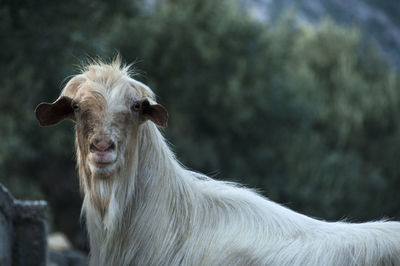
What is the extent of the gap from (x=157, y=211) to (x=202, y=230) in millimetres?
432

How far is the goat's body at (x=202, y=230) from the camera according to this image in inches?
167

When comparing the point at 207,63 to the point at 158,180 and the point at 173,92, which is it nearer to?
the point at 173,92

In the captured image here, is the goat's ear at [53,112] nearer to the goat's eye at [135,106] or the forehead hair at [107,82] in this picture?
the forehead hair at [107,82]

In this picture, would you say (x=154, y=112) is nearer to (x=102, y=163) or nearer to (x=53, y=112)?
(x=102, y=163)

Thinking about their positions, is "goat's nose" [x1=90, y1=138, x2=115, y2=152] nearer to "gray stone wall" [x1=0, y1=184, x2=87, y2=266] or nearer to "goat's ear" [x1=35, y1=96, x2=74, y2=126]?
"goat's ear" [x1=35, y1=96, x2=74, y2=126]

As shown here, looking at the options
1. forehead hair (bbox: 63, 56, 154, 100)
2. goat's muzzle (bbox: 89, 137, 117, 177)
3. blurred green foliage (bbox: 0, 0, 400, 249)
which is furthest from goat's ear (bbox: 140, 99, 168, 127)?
blurred green foliage (bbox: 0, 0, 400, 249)

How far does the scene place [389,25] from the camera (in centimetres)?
3672

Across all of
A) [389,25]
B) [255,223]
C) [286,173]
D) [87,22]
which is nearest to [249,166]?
[286,173]

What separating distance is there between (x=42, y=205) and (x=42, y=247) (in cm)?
55

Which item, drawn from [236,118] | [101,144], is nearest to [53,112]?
[101,144]

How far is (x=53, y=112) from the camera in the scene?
463 cm

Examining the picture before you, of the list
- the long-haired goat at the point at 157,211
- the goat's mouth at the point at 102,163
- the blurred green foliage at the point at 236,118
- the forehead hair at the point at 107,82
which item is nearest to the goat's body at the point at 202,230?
the long-haired goat at the point at 157,211

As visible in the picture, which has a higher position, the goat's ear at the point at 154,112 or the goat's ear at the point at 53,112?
the goat's ear at the point at 154,112

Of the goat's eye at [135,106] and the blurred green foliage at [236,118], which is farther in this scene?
the blurred green foliage at [236,118]
